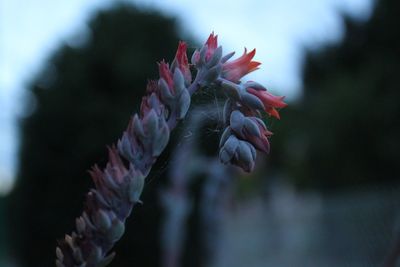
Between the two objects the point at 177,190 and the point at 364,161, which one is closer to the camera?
the point at 177,190

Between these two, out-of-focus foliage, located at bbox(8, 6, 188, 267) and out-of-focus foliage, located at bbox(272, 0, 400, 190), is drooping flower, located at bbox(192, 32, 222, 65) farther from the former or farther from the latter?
out-of-focus foliage, located at bbox(272, 0, 400, 190)

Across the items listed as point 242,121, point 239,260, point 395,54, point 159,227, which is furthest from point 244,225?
point 242,121

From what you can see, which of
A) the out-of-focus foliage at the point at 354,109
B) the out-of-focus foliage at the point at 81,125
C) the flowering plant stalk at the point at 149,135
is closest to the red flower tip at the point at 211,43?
the flowering plant stalk at the point at 149,135

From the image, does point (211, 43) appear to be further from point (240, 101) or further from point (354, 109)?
point (354, 109)

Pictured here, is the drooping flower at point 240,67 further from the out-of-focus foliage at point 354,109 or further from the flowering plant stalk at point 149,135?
the out-of-focus foliage at point 354,109

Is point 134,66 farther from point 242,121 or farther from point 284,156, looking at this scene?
point 284,156

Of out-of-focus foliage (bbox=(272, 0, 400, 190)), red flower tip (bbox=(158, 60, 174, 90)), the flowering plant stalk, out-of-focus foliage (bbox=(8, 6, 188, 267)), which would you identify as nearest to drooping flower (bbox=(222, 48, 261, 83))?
the flowering plant stalk
